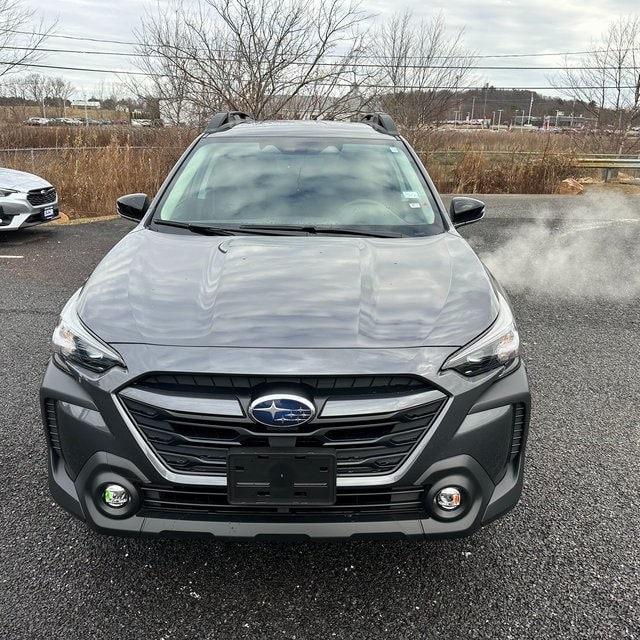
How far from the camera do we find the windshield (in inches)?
124

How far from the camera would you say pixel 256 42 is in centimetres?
1269

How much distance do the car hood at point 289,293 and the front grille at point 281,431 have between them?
14cm

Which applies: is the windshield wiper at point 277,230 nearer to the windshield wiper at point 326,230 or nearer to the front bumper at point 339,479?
the windshield wiper at point 326,230

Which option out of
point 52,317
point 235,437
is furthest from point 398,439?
point 52,317

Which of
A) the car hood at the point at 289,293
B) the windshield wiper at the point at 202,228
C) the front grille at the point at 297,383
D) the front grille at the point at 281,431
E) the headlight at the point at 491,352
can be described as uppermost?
the windshield wiper at the point at 202,228

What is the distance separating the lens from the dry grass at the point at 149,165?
440 inches

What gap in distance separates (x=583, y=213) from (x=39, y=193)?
9.74m

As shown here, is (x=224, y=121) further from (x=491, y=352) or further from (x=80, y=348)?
(x=491, y=352)

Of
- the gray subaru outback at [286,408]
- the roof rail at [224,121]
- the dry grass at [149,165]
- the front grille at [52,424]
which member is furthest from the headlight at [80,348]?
the dry grass at [149,165]

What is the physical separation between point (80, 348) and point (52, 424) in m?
0.30

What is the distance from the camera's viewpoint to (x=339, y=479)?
1911 mm

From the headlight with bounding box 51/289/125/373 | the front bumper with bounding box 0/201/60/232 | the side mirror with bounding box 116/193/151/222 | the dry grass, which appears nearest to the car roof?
the side mirror with bounding box 116/193/151/222

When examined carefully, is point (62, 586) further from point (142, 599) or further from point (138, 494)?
point (138, 494)

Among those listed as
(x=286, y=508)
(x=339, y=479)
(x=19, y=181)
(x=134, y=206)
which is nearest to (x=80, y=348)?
(x=286, y=508)
